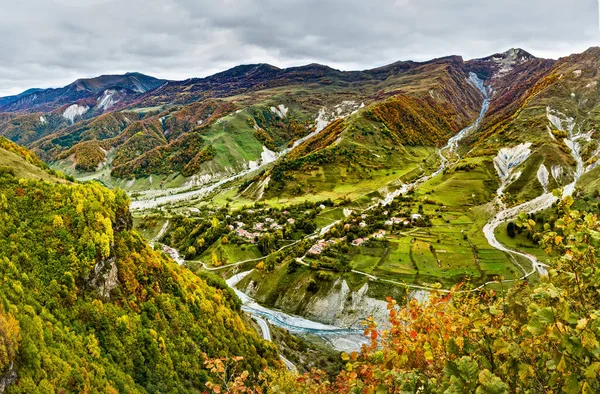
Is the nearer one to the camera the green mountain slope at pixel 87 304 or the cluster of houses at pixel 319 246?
the green mountain slope at pixel 87 304

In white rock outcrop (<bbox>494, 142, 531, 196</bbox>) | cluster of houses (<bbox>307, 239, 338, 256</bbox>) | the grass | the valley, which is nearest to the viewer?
the valley

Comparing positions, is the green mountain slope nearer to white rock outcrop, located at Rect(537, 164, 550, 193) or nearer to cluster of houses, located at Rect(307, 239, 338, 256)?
cluster of houses, located at Rect(307, 239, 338, 256)

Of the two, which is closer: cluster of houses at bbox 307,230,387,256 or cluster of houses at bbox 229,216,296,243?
cluster of houses at bbox 307,230,387,256

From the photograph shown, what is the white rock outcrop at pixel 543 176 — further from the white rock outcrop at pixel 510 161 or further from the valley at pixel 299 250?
the white rock outcrop at pixel 510 161

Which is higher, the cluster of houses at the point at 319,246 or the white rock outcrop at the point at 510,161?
the white rock outcrop at the point at 510,161

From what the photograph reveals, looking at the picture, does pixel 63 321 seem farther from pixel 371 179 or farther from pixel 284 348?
pixel 371 179

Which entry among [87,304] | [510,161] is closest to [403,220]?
[510,161]

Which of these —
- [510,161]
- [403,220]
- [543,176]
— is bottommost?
[403,220]

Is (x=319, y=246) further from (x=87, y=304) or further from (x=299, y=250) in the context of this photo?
(x=87, y=304)

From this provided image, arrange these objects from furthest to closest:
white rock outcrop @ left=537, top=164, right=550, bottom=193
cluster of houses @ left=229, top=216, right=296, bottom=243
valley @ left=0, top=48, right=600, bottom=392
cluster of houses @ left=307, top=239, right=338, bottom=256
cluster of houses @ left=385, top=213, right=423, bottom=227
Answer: white rock outcrop @ left=537, top=164, right=550, bottom=193
cluster of houses @ left=229, top=216, right=296, bottom=243
cluster of houses @ left=385, top=213, right=423, bottom=227
cluster of houses @ left=307, top=239, right=338, bottom=256
valley @ left=0, top=48, right=600, bottom=392

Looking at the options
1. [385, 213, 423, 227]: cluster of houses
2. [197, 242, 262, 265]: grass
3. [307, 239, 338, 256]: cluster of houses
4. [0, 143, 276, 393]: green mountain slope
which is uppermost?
[0, 143, 276, 393]: green mountain slope

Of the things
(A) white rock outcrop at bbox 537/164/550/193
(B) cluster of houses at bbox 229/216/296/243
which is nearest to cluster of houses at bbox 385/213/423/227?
(B) cluster of houses at bbox 229/216/296/243

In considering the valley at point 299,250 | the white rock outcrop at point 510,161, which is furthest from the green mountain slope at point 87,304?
the white rock outcrop at point 510,161
